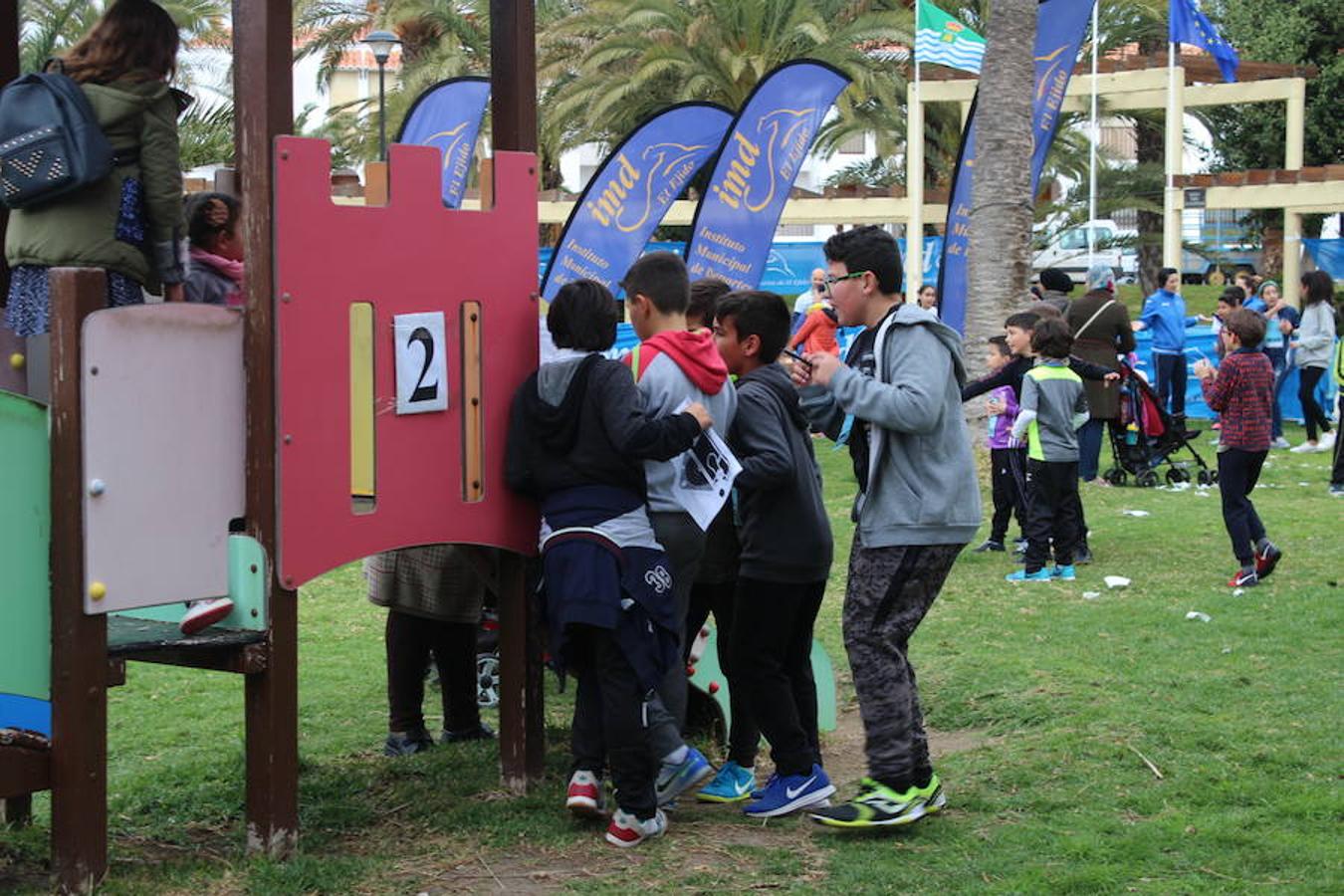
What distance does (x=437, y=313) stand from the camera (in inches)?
208

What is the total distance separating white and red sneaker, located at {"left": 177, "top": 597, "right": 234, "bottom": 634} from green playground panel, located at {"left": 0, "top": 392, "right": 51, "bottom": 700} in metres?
0.48

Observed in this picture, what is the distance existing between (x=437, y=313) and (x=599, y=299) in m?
0.53

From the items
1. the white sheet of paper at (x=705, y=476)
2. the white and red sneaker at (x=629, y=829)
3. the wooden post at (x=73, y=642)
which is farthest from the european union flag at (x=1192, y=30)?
the wooden post at (x=73, y=642)

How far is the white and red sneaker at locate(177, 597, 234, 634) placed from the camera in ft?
15.8

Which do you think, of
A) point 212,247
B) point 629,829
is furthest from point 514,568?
point 212,247

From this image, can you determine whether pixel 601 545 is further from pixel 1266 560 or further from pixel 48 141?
pixel 1266 560

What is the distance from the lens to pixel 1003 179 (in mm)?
14938

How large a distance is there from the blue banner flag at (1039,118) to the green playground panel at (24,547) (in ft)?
44.5

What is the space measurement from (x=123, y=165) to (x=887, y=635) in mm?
2873

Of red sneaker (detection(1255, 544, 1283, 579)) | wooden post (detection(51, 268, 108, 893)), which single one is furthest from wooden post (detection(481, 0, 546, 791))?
red sneaker (detection(1255, 544, 1283, 579))

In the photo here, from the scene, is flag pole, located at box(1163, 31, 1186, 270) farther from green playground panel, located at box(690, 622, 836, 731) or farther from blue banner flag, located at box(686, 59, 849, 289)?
green playground panel, located at box(690, 622, 836, 731)

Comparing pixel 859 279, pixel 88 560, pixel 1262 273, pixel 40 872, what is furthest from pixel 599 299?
pixel 1262 273

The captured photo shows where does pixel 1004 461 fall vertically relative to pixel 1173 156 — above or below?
below

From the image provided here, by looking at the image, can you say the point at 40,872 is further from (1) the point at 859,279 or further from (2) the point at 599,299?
(1) the point at 859,279
